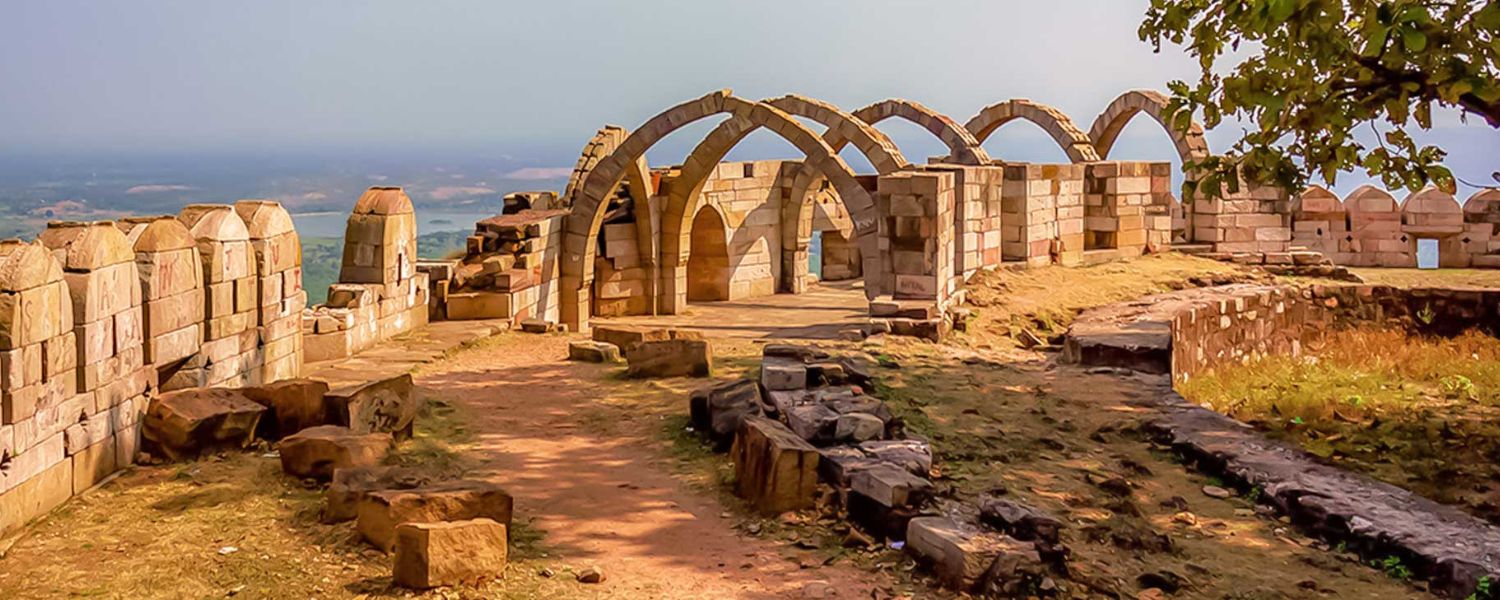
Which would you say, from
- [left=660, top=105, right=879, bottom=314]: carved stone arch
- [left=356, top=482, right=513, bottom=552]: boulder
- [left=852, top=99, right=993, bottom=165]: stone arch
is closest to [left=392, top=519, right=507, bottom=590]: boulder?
[left=356, top=482, right=513, bottom=552]: boulder

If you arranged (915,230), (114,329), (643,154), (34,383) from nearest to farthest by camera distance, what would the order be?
(34,383) < (114,329) < (915,230) < (643,154)

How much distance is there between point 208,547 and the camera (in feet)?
21.7

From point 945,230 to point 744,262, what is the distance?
710cm

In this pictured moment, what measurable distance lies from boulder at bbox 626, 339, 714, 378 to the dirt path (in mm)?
257

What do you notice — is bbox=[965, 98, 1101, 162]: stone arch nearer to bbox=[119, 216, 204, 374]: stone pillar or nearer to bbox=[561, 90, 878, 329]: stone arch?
bbox=[561, 90, 878, 329]: stone arch

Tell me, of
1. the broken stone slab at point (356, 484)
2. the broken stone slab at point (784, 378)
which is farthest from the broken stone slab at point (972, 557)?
the broken stone slab at point (784, 378)

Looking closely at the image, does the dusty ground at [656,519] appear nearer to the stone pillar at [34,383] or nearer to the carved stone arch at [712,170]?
the stone pillar at [34,383]

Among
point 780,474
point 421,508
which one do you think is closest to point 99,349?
point 421,508

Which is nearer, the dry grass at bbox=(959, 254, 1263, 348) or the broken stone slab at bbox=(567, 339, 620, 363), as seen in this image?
the broken stone slab at bbox=(567, 339, 620, 363)

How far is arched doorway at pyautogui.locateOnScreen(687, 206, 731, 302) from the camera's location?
21297 mm

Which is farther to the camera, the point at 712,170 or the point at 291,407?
the point at 712,170

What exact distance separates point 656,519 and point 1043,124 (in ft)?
56.2

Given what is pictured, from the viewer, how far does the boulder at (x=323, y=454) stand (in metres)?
7.68

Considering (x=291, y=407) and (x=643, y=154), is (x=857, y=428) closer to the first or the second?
(x=291, y=407)
